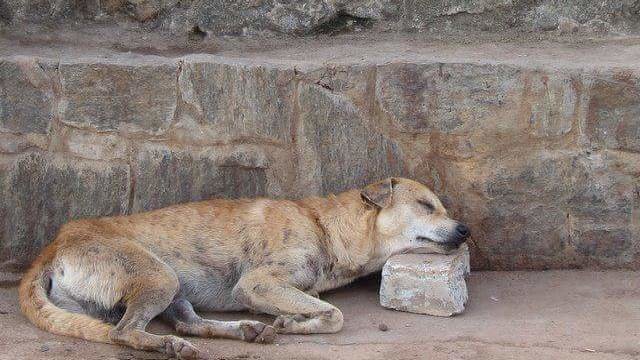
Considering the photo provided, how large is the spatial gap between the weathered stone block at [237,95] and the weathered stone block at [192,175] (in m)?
0.17

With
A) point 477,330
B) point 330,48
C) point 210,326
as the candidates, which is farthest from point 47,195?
point 477,330

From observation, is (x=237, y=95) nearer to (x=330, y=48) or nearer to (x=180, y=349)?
(x=330, y=48)

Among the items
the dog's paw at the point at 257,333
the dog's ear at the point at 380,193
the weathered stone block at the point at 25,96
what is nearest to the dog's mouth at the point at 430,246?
the dog's ear at the point at 380,193

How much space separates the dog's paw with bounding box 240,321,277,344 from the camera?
5.70m

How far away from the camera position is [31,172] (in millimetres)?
6629

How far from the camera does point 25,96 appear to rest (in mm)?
6574

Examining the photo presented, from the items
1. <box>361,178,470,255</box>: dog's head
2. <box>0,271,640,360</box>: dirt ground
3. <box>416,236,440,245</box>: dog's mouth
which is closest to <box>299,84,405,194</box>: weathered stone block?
<box>361,178,470,255</box>: dog's head

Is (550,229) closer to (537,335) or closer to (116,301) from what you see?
(537,335)

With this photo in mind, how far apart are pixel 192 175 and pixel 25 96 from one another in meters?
1.03

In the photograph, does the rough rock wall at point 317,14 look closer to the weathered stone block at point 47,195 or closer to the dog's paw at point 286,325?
the weathered stone block at point 47,195

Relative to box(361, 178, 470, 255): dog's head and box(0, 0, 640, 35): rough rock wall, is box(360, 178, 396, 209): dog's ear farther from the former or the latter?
box(0, 0, 640, 35): rough rock wall

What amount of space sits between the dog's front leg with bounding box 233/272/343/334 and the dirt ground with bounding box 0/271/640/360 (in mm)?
60

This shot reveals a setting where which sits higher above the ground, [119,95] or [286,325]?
[119,95]

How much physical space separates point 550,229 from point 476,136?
690mm
